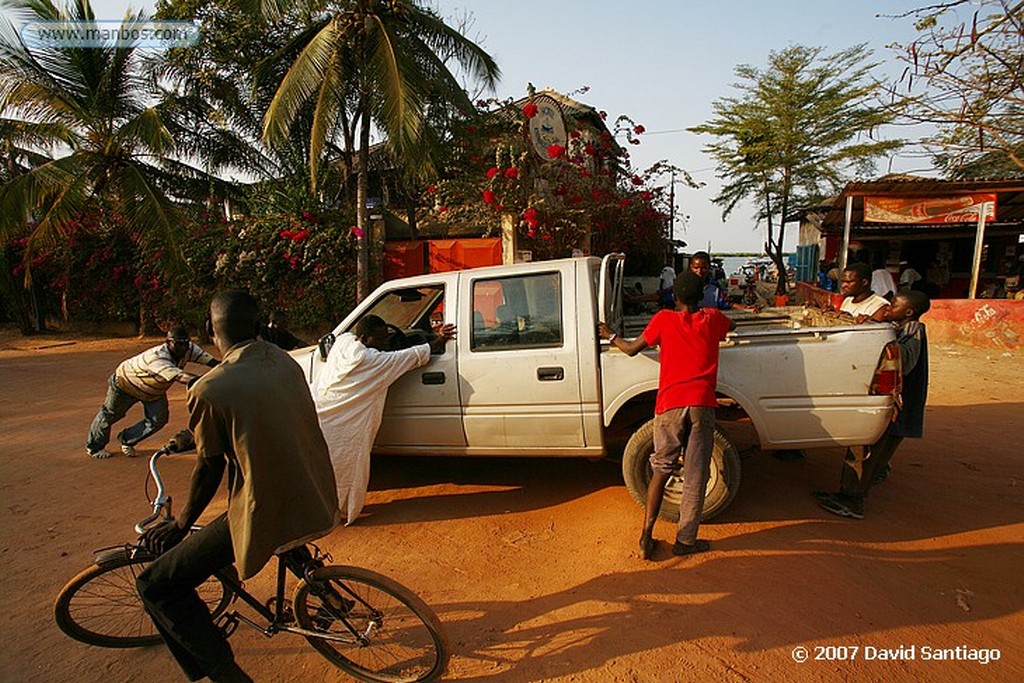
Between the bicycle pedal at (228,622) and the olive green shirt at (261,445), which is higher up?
the olive green shirt at (261,445)

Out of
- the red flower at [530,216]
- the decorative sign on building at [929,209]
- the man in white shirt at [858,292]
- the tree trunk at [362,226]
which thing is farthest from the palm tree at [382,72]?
the decorative sign on building at [929,209]

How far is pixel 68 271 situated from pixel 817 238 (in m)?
28.8

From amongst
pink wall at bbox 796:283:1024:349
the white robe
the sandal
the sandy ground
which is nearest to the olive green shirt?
the sandy ground

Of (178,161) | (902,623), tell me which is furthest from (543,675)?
(178,161)

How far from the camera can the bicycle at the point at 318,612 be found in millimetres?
2354

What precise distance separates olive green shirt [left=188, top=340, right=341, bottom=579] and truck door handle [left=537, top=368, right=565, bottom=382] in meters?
1.97

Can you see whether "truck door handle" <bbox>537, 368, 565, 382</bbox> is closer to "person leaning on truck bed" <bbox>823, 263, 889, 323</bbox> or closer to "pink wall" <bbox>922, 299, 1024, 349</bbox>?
"person leaning on truck bed" <bbox>823, 263, 889, 323</bbox>

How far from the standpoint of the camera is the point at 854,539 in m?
3.57

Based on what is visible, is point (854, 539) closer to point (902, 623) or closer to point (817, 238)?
point (902, 623)

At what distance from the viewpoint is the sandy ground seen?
259cm

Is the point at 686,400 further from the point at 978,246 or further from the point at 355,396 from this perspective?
the point at 978,246

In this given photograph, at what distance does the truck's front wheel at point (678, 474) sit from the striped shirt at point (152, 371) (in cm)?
377

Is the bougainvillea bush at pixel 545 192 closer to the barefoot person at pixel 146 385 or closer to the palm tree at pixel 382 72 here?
the palm tree at pixel 382 72

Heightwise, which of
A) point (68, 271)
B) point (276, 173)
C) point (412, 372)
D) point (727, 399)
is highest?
point (276, 173)
